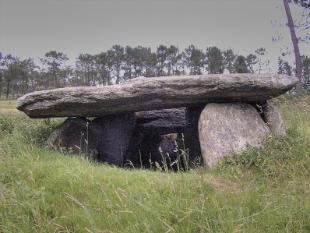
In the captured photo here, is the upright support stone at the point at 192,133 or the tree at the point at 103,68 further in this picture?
the tree at the point at 103,68

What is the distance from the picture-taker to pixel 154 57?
7262 cm

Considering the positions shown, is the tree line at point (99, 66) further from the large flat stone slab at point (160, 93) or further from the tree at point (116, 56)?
the large flat stone slab at point (160, 93)

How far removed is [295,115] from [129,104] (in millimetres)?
4422

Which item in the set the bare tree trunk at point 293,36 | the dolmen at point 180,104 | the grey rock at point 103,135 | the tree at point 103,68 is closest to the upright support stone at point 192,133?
the dolmen at point 180,104

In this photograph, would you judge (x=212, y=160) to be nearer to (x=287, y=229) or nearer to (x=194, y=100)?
(x=194, y=100)

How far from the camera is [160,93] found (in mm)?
8016

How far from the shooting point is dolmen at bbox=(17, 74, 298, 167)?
7.73 m

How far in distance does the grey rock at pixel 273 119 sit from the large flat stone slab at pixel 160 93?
284mm

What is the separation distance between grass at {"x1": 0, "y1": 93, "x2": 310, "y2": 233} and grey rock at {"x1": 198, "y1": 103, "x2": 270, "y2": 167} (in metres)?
0.53

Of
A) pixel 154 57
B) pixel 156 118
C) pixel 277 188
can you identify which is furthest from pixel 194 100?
pixel 154 57

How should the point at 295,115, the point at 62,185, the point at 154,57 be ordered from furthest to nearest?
the point at 154,57 → the point at 295,115 → the point at 62,185

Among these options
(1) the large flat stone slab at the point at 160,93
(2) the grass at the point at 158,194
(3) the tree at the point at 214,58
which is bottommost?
(2) the grass at the point at 158,194

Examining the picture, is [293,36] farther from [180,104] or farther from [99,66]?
[99,66]

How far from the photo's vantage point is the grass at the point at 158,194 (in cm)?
407
